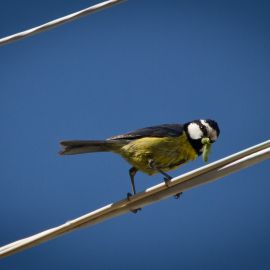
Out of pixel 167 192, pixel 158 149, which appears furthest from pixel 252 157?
pixel 158 149

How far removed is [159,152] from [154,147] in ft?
0.19

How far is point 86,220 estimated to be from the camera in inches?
147

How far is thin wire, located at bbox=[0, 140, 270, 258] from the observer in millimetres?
3535

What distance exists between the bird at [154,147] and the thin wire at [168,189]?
1.63m

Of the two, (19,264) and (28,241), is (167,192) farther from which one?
(19,264)

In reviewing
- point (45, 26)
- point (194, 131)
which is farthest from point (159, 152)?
point (45, 26)

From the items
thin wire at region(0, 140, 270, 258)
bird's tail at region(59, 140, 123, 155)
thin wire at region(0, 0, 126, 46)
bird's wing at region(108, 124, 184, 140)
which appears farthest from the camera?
bird's wing at region(108, 124, 184, 140)

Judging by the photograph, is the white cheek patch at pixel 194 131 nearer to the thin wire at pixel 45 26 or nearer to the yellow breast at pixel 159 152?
the yellow breast at pixel 159 152

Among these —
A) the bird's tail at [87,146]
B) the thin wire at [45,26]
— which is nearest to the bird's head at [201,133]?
the bird's tail at [87,146]

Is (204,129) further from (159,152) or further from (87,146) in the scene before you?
(87,146)

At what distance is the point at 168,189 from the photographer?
12.5 ft

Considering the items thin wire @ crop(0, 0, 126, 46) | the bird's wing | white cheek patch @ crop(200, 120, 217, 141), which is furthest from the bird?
thin wire @ crop(0, 0, 126, 46)

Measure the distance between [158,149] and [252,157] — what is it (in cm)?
212

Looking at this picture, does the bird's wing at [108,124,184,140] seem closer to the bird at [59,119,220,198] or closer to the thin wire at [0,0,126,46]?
the bird at [59,119,220,198]
